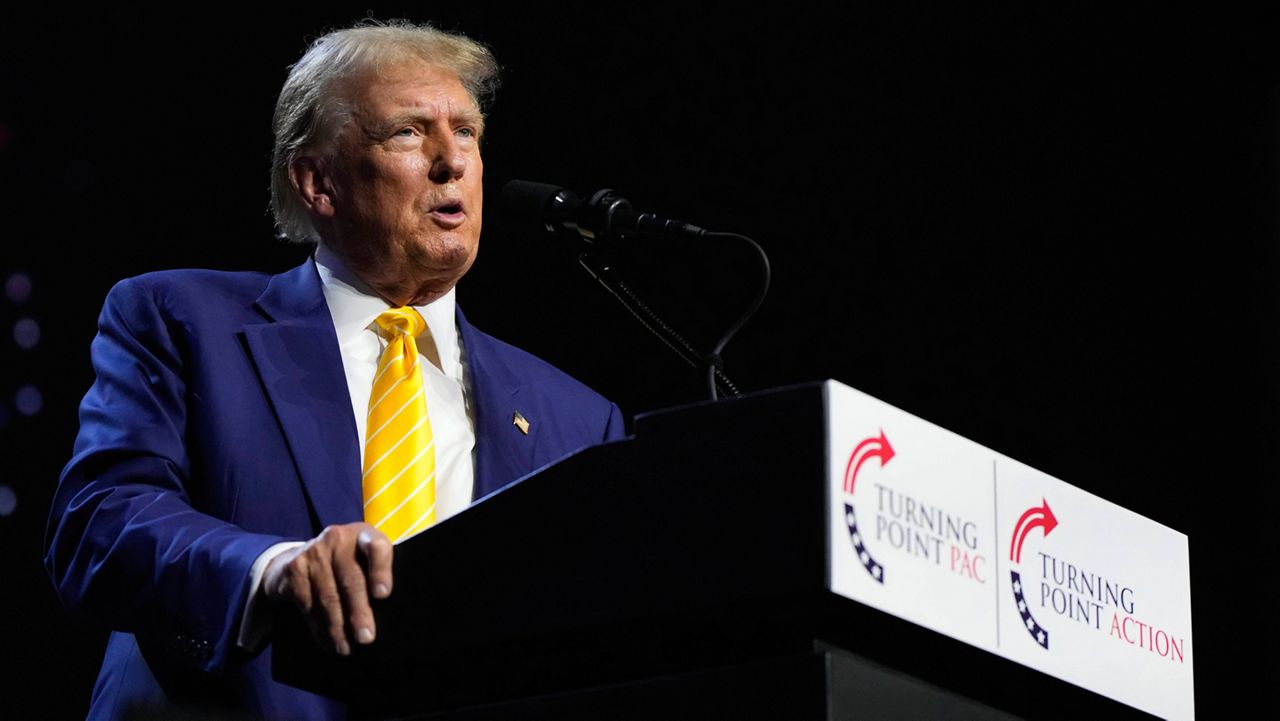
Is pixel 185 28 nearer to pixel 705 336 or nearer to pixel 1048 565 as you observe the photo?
pixel 705 336

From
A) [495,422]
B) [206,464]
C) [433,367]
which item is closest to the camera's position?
[206,464]

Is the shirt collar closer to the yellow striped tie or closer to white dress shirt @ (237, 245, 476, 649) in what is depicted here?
white dress shirt @ (237, 245, 476, 649)

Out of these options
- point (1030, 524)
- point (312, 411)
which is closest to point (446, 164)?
point (312, 411)

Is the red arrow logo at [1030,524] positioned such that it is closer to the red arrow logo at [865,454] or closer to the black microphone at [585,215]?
Result: the red arrow logo at [865,454]

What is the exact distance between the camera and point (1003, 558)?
A: 1.39 metres

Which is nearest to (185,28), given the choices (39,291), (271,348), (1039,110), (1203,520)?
(39,291)

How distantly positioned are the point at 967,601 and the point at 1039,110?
2755mm

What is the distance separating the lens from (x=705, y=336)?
13.9 ft

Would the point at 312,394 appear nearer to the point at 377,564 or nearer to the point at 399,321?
the point at 399,321

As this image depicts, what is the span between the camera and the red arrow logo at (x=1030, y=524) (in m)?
1.41

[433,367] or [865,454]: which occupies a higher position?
[433,367]

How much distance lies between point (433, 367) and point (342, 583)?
1.07m

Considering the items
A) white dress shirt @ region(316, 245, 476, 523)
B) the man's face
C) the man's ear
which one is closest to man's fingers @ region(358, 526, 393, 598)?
white dress shirt @ region(316, 245, 476, 523)

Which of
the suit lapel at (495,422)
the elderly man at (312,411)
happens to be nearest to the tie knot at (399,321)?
the elderly man at (312,411)
